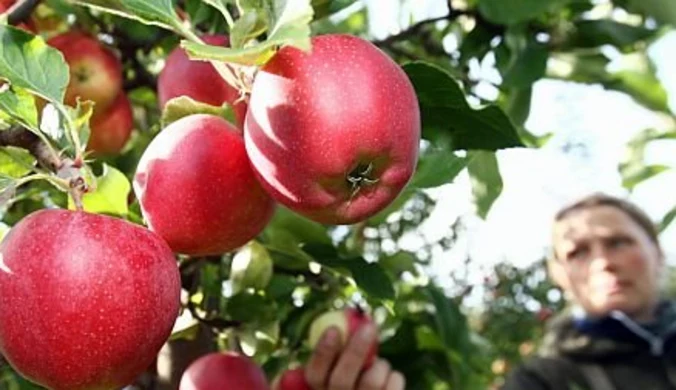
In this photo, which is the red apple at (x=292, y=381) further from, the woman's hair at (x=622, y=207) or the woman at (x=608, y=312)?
the woman's hair at (x=622, y=207)

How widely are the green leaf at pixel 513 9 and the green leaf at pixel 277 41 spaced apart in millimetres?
524

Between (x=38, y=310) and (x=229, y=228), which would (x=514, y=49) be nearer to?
(x=229, y=228)

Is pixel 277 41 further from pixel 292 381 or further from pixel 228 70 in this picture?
pixel 292 381

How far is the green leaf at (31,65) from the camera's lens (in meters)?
0.58

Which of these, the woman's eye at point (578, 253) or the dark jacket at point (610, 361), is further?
the woman's eye at point (578, 253)

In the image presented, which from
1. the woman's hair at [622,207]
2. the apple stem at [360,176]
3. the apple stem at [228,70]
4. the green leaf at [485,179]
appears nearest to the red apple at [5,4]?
the apple stem at [228,70]

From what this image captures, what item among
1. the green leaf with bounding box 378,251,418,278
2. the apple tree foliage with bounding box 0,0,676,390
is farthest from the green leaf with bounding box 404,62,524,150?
the green leaf with bounding box 378,251,418,278

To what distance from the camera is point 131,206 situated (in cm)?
72

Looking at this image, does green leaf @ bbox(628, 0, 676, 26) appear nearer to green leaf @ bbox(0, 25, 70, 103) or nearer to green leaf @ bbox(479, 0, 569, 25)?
green leaf @ bbox(479, 0, 569, 25)

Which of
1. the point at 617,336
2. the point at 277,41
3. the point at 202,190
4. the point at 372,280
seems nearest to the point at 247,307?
the point at 372,280

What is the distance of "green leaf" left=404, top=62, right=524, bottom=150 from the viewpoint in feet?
2.14

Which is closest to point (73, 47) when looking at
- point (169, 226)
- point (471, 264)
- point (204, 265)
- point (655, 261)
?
point (204, 265)

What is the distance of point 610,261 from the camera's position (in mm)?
2176

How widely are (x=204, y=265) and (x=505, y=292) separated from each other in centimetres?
370
